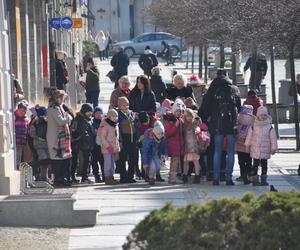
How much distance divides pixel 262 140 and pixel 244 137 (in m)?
0.41

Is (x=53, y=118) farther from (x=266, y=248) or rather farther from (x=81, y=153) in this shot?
(x=266, y=248)

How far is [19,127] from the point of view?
16672 mm

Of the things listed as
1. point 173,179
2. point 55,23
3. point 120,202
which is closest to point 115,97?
point 173,179

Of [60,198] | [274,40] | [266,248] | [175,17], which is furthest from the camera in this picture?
[175,17]

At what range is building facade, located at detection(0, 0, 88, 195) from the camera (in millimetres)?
14609

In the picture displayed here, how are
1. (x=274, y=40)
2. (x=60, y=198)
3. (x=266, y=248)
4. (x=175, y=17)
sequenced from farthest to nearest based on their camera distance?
1. (x=175, y=17)
2. (x=274, y=40)
3. (x=60, y=198)
4. (x=266, y=248)

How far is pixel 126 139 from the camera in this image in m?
17.5

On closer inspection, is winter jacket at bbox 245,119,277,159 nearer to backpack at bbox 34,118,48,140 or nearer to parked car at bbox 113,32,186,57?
backpack at bbox 34,118,48,140

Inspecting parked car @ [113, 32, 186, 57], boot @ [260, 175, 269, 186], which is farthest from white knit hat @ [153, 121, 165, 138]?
parked car @ [113, 32, 186, 57]

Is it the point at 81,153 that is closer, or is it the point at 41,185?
the point at 41,185

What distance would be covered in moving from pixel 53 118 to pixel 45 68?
631 inches

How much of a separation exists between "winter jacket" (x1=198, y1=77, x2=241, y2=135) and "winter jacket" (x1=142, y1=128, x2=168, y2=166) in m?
0.82

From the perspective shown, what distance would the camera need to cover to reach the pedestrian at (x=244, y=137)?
56.3 ft

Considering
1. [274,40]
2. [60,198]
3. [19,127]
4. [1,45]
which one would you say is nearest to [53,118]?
[19,127]
